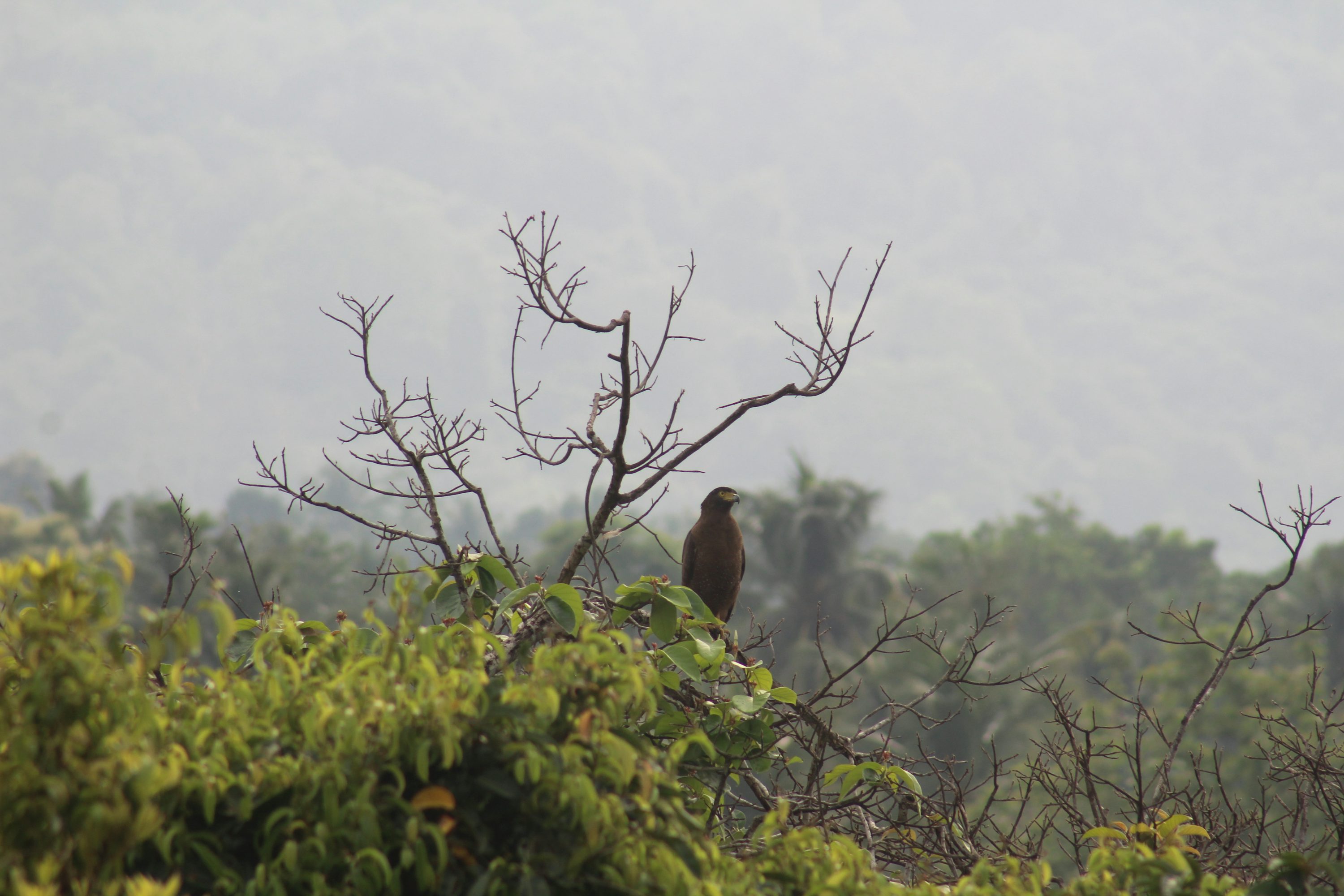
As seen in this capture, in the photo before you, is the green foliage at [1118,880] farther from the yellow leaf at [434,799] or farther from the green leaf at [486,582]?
the green leaf at [486,582]

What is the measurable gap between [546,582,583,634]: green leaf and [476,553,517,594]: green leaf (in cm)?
39

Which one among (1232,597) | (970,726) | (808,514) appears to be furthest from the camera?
(1232,597)

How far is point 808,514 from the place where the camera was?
32.2 meters

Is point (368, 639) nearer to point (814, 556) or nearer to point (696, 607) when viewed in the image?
point (696, 607)

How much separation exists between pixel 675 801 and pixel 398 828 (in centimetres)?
45

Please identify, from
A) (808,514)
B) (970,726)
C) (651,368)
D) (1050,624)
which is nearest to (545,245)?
(651,368)

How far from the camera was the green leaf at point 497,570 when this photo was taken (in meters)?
2.71

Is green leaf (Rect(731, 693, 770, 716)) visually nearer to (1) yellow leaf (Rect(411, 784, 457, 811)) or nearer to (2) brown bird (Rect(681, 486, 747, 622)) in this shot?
(1) yellow leaf (Rect(411, 784, 457, 811))

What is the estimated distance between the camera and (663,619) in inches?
105

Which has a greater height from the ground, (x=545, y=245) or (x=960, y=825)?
(x=545, y=245)

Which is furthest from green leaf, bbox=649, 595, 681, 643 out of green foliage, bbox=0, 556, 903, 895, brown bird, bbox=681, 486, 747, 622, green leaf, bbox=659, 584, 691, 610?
brown bird, bbox=681, 486, 747, 622

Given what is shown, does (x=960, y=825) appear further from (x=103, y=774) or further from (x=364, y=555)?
(x=364, y=555)

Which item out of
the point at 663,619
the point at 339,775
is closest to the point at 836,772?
the point at 663,619

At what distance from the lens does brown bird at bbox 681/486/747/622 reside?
18.8 ft
